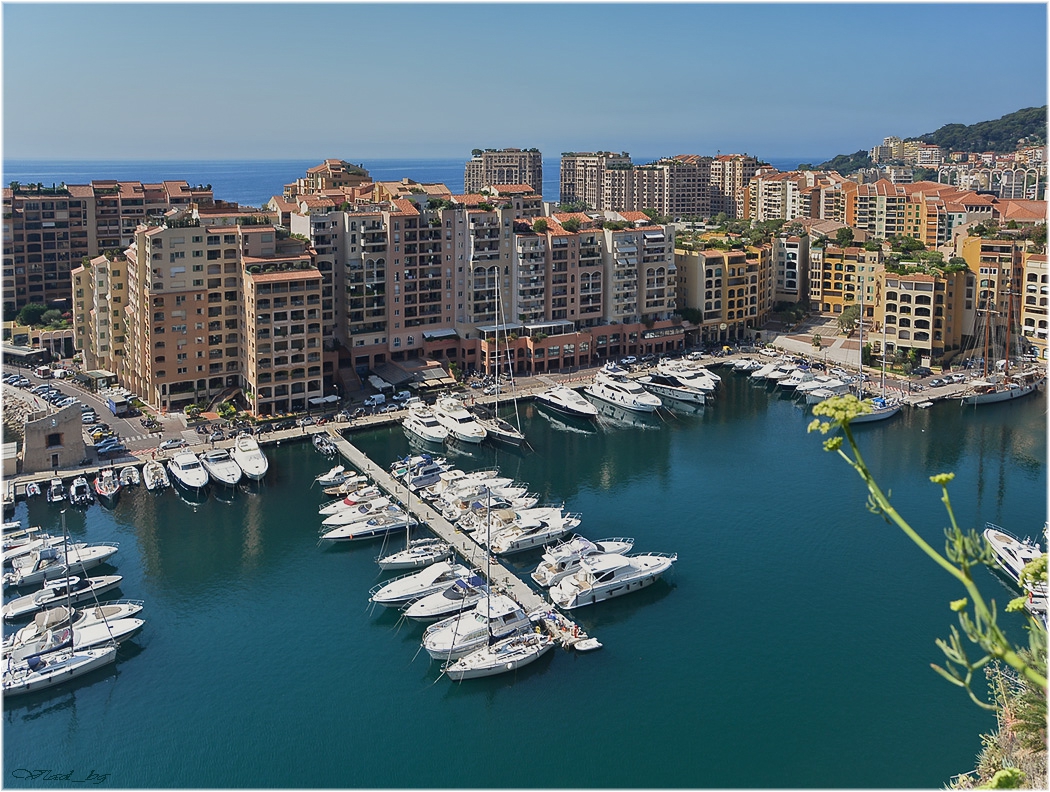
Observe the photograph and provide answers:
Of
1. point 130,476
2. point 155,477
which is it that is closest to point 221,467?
point 155,477

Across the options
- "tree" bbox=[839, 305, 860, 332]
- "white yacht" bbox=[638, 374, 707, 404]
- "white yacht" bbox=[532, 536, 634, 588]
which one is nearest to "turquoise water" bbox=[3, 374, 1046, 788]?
"white yacht" bbox=[532, 536, 634, 588]

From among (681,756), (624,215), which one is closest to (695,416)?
(624,215)

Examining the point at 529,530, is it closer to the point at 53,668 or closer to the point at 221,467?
the point at 221,467

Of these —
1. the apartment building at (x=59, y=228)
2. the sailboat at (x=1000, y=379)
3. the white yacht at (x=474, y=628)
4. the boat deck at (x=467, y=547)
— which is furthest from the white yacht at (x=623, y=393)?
the apartment building at (x=59, y=228)

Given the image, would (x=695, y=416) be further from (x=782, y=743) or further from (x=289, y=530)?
(x=782, y=743)

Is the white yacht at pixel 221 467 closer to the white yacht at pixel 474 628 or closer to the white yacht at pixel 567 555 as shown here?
the white yacht at pixel 567 555
